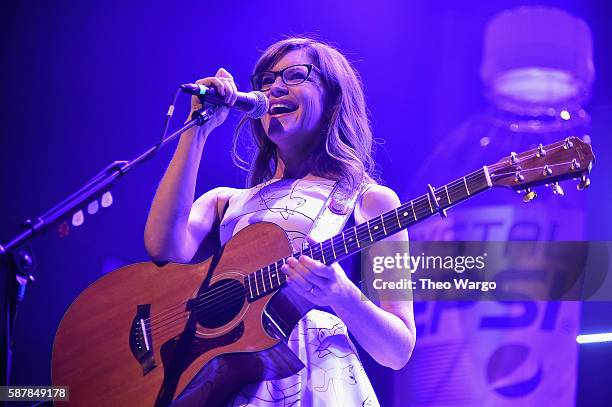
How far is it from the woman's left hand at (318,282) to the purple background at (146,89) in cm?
100

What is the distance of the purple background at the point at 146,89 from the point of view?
109 inches

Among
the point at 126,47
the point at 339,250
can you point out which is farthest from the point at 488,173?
the point at 126,47

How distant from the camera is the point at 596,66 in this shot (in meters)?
2.72

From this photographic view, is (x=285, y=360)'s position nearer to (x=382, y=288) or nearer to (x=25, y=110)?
(x=382, y=288)

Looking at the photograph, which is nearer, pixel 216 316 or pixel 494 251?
pixel 216 316

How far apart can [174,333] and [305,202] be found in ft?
2.01

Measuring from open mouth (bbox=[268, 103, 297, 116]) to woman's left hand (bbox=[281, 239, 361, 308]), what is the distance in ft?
2.26

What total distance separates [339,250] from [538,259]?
3.76ft

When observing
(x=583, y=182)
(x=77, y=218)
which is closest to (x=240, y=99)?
(x=77, y=218)

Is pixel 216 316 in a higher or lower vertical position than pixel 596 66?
lower

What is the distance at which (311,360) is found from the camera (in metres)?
1.91

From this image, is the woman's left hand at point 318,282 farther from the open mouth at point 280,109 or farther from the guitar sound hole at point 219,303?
the open mouth at point 280,109

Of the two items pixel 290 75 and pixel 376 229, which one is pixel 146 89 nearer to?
pixel 290 75

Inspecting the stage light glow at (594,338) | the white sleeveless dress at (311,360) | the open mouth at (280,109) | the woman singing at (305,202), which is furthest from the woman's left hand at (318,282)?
the stage light glow at (594,338)
